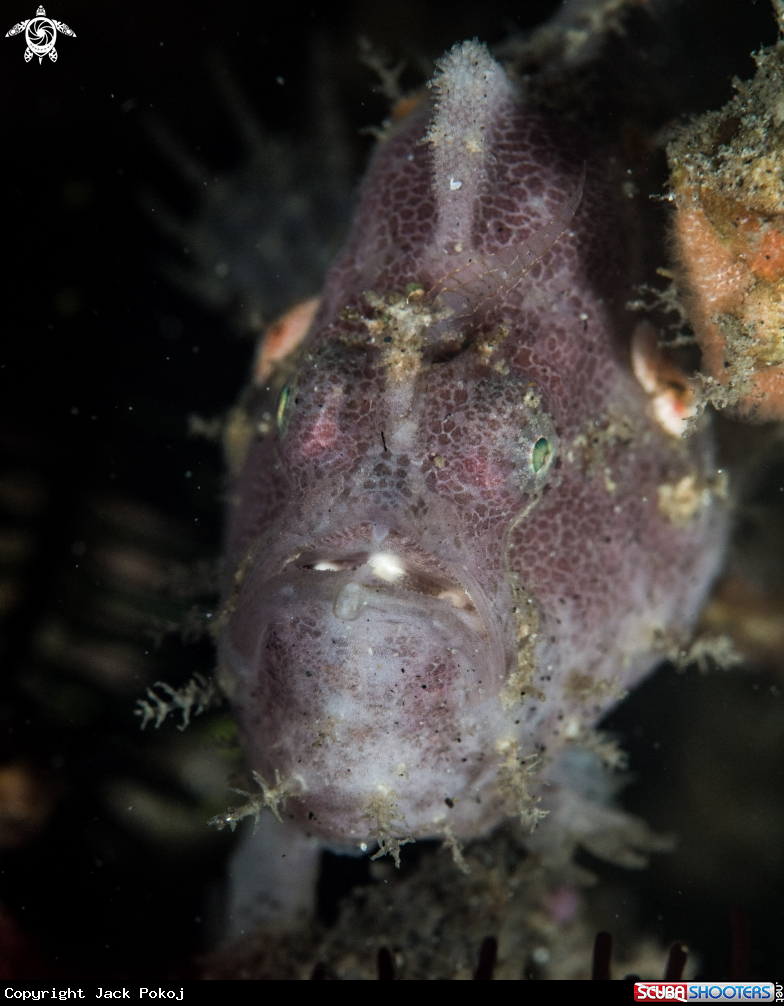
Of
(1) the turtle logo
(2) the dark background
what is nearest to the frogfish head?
(2) the dark background

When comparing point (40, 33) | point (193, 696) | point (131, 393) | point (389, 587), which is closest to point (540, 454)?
point (389, 587)

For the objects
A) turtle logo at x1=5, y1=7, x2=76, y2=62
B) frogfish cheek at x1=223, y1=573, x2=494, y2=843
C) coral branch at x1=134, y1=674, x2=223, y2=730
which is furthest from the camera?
turtle logo at x1=5, y1=7, x2=76, y2=62

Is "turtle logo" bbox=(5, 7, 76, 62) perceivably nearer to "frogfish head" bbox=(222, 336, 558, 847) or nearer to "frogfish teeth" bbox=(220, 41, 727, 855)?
"frogfish teeth" bbox=(220, 41, 727, 855)

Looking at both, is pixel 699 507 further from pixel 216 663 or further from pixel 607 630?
pixel 216 663

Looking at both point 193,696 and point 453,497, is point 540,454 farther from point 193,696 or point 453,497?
point 193,696

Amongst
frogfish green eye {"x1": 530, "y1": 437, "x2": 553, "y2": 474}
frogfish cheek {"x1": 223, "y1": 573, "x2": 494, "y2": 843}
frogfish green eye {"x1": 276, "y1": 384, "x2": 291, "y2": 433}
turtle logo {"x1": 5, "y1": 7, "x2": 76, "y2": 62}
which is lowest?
frogfish cheek {"x1": 223, "y1": 573, "x2": 494, "y2": 843}

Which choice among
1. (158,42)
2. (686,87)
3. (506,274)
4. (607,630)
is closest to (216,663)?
(607,630)
